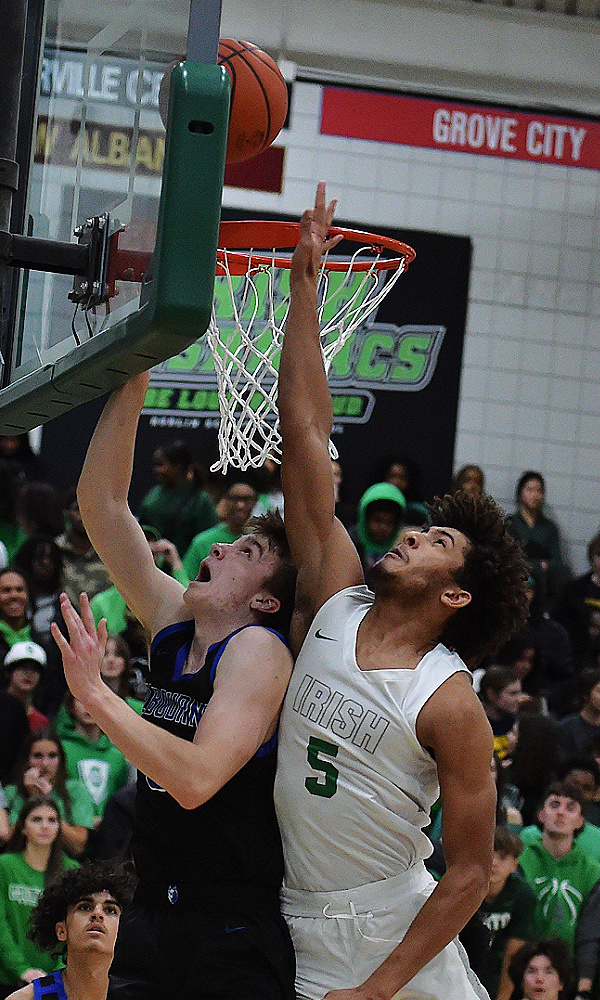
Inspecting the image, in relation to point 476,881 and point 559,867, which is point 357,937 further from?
point 559,867

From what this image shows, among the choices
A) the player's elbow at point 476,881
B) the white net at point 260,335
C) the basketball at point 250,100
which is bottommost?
the player's elbow at point 476,881

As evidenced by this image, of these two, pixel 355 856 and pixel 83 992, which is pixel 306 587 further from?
pixel 83 992

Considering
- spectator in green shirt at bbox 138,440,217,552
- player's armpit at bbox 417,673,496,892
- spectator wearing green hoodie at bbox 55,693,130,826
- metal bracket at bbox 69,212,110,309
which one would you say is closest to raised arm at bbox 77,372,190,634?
metal bracket at bbox 69,212,110,309

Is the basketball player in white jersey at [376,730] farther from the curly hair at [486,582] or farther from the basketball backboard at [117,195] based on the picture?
the basketball backboard at [117,195]

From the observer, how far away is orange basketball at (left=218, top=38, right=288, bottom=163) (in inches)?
139

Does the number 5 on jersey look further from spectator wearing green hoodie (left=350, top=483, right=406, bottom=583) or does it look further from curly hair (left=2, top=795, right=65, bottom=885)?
spectator wearing green hoodie (left=350, top=483, right=406, bottom=583)

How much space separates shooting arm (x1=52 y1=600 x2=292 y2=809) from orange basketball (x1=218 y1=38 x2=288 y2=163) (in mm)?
1311

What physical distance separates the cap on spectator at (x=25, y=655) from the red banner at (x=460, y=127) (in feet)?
15.9

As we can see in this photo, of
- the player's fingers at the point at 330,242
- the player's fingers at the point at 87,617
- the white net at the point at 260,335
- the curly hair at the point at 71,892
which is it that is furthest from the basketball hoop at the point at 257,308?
the curly hair at the point at 71,892

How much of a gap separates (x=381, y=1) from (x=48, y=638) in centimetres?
519

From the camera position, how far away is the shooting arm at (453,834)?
3041 mm

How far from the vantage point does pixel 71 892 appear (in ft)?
15.4

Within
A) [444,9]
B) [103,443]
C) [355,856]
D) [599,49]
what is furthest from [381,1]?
[355,856]

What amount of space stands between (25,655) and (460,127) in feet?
17.8
